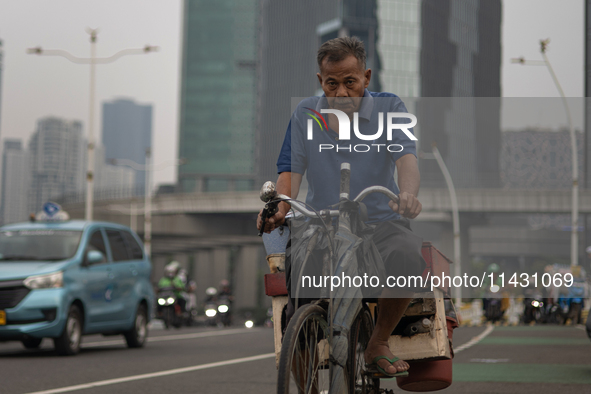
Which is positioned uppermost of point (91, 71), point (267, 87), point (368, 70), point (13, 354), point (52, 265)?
point (267, 87)

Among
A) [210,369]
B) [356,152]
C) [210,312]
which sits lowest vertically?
[210,312]

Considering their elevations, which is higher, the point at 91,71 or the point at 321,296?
the point at 91,71

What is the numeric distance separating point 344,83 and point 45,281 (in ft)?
27.4

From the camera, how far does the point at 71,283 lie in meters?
11.9

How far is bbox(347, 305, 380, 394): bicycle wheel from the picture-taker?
4039 millimetres

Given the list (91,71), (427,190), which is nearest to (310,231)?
(91,71)

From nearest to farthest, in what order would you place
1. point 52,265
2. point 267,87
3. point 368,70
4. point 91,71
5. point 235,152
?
point 368,70
point 52,265
point 91,71
point 267,87
point 235,152

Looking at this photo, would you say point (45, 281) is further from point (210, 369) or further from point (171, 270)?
point (171, 270)

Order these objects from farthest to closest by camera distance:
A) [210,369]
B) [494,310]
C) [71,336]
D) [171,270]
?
[494,310]
[171,270]
[71,336]
[210,369]

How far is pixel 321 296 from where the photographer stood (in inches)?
154

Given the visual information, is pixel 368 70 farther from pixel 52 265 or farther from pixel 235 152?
pixel 235 152

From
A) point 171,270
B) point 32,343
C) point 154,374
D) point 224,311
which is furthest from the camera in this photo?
point 224,311

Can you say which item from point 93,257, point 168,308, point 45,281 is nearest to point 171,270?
point 168,308

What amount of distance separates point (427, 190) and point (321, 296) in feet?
141
